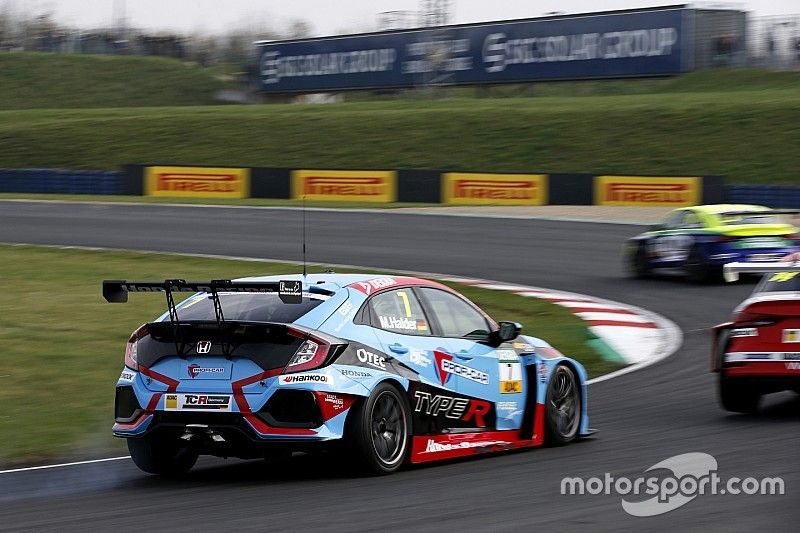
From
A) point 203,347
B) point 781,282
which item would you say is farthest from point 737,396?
point 203,347

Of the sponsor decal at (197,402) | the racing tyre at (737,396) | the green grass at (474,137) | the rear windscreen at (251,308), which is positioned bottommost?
the racing tyre at (737,396)

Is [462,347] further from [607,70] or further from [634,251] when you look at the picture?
[607,70]

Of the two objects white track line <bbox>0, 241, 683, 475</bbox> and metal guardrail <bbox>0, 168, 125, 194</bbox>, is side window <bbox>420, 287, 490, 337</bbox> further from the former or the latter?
metal guardrail <bbox>0, 168, 125, 194</bbox>

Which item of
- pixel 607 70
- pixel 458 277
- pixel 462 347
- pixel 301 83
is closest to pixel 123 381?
pixel 462 347

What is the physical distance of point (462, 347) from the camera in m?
8.17

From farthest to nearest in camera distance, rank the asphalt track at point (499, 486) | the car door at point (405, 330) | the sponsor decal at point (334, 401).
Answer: the car door at point (405, 330) < the sponsor decal at point (334, 401) < the asphalt track at point (499, 486)

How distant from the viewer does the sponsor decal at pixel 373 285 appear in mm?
7715

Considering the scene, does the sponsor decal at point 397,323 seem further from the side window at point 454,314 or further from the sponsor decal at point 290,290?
the sponsor decal at point 290,290

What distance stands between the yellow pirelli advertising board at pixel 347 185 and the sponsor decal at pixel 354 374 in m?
30.4

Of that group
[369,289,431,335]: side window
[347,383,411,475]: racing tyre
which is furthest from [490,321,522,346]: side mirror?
[347,383,411,475]: racing tyre

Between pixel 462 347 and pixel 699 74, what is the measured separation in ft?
178

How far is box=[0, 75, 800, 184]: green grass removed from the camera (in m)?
45.2

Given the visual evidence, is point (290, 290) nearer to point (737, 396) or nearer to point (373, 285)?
point (373, 285)

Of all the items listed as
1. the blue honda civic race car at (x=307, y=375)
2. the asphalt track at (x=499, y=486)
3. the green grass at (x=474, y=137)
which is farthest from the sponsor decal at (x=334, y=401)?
the green grass at (x=474, y=137)
